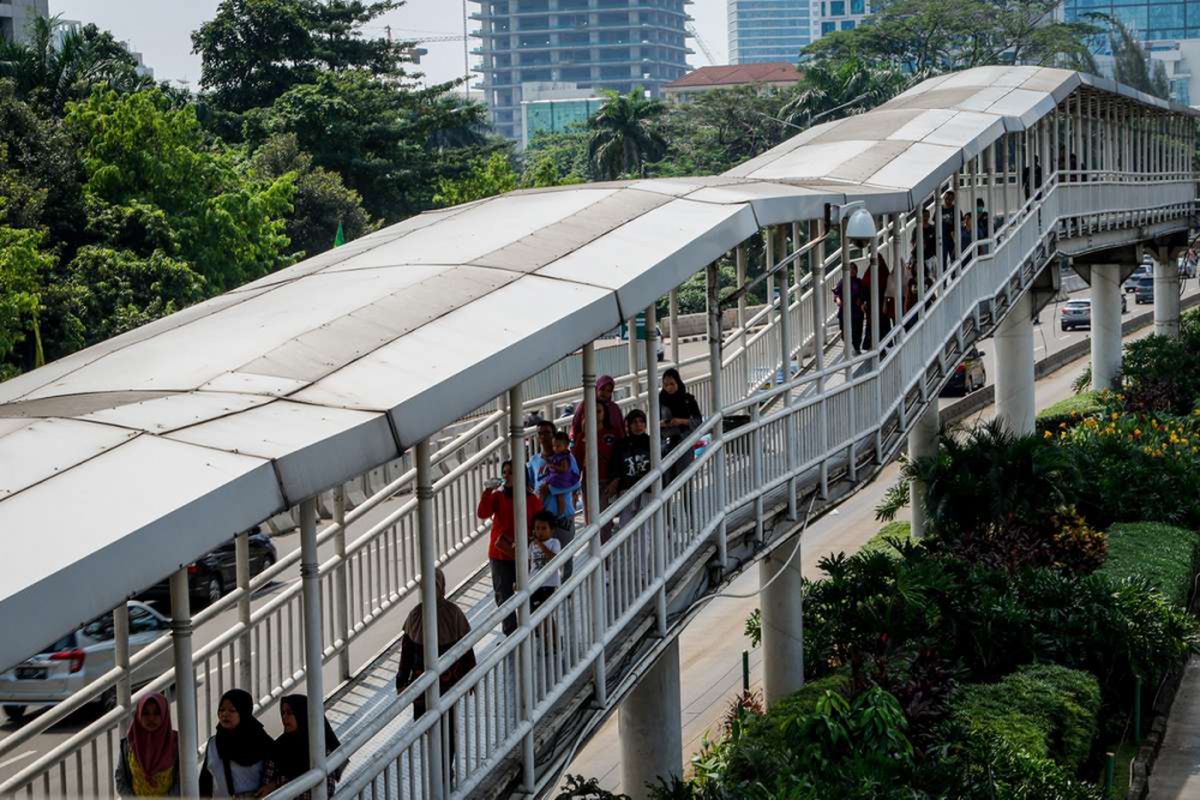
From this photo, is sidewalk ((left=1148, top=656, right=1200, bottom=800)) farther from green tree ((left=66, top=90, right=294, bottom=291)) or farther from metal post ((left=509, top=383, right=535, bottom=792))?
green tree ((left=66, top=90, right=294, bottom=291))

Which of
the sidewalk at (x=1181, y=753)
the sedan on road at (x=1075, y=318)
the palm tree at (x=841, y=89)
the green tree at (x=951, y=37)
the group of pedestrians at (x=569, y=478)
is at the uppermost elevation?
the green tree at (x=951, y=37)

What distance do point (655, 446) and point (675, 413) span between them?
54.0 inches

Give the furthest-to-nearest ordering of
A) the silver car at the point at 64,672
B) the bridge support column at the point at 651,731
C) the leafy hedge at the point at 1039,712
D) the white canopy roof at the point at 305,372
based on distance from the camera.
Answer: the leafy hedge at the point at 1039,712
the bridge support column at the point at 651,731
the silver car at the point at 64,672
the white canopy roof at the point at 305,372

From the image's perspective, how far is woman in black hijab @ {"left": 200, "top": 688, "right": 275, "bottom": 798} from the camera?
8.62m

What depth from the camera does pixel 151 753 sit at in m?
8.29

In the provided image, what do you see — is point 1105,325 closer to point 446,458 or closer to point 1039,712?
point 1039,712

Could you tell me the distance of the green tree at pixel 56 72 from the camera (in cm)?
4988

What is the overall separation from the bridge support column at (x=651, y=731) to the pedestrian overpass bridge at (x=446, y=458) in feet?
0.09

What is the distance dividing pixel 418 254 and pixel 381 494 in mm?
1840

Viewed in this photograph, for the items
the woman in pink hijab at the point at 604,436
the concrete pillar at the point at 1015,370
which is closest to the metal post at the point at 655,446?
the woman in pink hijab at the point at 604,436

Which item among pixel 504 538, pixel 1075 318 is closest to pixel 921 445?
pixel 504 538

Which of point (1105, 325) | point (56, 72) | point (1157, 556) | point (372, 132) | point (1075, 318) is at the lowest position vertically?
point (1075, 318)

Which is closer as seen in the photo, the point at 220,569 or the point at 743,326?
the point at 743,326

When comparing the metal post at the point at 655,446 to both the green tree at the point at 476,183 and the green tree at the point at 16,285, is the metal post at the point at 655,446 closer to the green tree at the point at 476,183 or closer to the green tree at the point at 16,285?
the green tree at the point at 16,285
